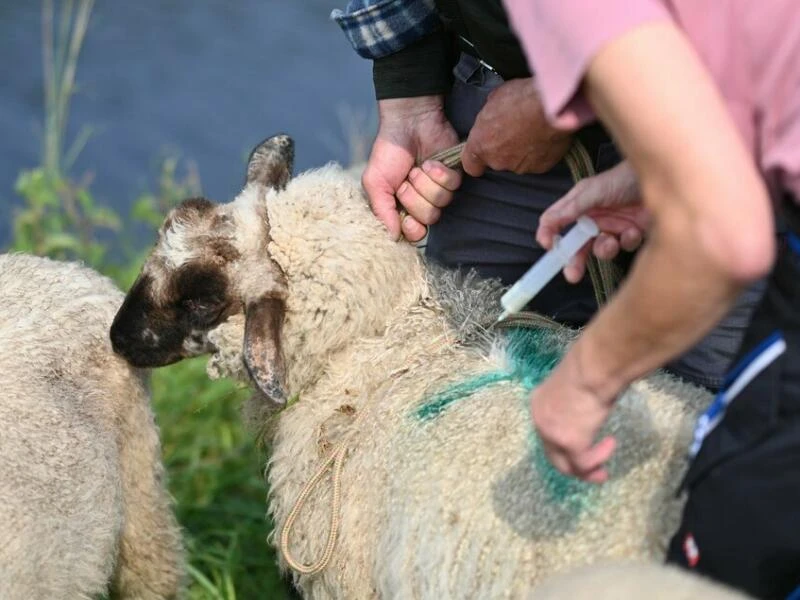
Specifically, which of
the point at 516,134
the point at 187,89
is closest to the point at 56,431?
the point at 516,134

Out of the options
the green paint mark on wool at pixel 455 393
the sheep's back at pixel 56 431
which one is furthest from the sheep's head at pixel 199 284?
the green paint mark on wool at pixel 455 393

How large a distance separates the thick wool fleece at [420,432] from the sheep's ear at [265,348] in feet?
0.26

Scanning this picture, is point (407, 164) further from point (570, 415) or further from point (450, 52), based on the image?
point (570, 415)

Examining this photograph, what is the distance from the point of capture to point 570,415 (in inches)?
63.4

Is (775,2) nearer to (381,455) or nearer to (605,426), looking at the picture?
(605,426)

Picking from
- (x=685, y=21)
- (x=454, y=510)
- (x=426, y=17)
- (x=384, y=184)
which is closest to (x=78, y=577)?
(x=454, y=510)

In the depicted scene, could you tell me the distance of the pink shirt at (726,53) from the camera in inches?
57.7

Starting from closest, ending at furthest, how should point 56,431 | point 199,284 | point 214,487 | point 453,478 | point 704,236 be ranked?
point 704,236, point 453,478, point 56,431, point 199,284, point 214,487

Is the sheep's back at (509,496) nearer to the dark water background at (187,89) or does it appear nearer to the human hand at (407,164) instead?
the human hand at (407,164)

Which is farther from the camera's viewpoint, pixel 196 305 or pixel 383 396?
pixel 196 305

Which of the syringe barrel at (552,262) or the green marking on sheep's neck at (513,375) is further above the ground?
the syringe barrel at (552,262)

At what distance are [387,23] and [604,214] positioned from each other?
85 centimetres

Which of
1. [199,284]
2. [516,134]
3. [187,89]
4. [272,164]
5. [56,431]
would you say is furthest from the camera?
[187,89]

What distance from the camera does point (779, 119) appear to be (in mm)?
1556
